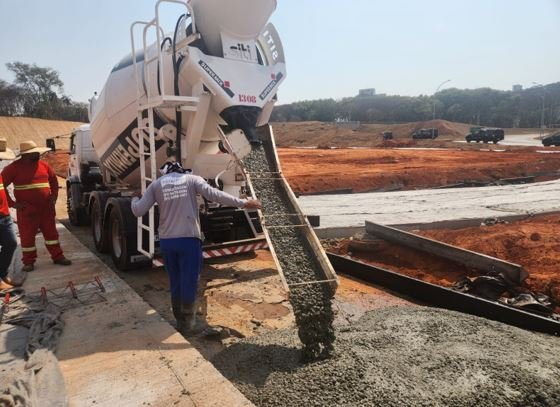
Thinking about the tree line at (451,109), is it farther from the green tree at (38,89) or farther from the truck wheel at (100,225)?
the truck wheel at (100,225)

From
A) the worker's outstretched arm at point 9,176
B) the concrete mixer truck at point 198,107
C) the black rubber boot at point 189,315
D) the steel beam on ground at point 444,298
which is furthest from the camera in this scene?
the worker's outstretched arm at point 9,176

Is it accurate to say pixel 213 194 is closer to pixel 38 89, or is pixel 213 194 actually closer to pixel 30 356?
pixel 30 356

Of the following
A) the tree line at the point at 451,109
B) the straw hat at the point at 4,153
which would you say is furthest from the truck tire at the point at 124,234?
the tree line at the point at 451,109

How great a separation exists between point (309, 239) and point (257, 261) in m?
2.98

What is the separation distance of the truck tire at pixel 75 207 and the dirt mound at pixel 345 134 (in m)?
36.5

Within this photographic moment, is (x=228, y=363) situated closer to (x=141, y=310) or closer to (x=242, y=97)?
(x=141, y=310)

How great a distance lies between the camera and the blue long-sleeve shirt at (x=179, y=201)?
4.56 m

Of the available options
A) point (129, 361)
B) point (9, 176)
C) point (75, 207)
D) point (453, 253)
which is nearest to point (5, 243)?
point (9, 176)

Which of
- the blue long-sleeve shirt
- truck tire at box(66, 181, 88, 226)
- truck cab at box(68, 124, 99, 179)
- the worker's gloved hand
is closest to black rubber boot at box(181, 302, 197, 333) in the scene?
the blue long-sleeve shirt

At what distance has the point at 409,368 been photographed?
3643 millimetres

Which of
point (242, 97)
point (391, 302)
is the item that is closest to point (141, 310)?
point (242, 97)

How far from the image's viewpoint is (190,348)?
413 cm

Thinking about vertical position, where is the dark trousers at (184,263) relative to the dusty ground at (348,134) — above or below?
below

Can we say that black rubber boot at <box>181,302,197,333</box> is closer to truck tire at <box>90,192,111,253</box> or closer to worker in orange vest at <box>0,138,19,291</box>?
worker in orange vest at <box>0,138,19,291</box>
